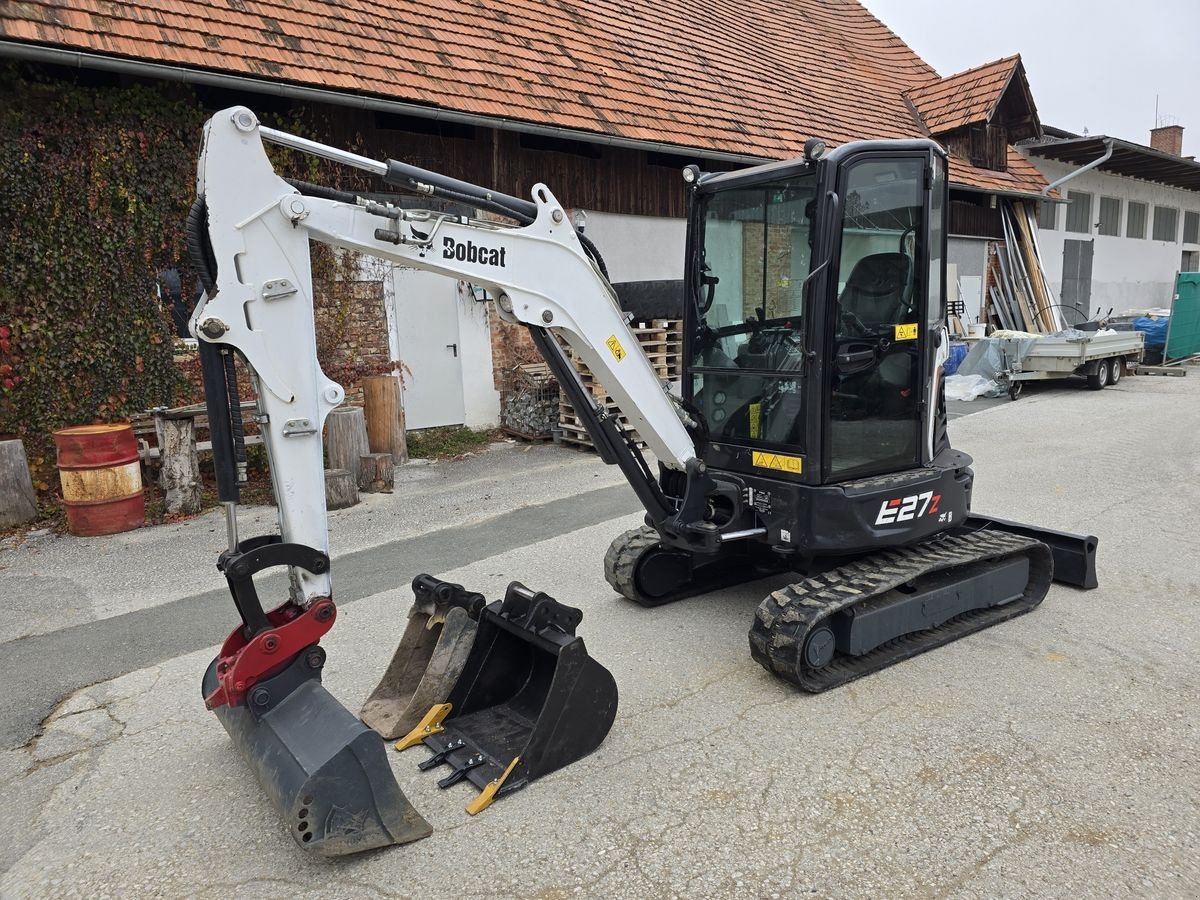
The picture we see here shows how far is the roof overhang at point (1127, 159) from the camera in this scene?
1883 cm

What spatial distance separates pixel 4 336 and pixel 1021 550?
27.6 feet

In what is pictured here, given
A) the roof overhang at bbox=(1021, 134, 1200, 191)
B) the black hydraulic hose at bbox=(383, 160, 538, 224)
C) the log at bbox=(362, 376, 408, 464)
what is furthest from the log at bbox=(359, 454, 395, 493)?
the roof overhang at bbox=(1021, 134, 1200, 191)

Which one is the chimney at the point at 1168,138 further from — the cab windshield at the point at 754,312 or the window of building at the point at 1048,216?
the cab windshield at the point at 754,312

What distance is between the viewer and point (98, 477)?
714 centimetres

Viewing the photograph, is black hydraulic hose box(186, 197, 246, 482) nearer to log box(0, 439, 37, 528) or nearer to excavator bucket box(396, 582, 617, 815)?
excavator bucket box(396, 582, 617, 815)

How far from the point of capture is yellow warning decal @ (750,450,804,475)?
14.3ft

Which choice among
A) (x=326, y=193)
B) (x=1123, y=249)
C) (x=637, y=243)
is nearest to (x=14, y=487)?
(x=326, y=193)

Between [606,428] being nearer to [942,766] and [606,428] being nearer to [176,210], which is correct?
[942,766]

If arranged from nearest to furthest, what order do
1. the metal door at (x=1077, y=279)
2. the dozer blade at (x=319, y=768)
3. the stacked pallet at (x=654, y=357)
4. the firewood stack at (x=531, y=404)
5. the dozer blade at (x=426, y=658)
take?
the dozer blade at (x=319, y=768) < the dozer blade at (x=426, y=658) < the stacked pallet at (x=654, y=357) < the firewood stack at (x=531, y=404) < the metal door at (x=1077, y=279)

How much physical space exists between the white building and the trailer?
4.82 metres

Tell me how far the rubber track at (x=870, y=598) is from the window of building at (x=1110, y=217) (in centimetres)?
2138

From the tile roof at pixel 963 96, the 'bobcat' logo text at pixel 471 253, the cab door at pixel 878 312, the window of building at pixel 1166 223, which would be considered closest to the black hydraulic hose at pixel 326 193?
the 'bobcat' logo text at pixel 471 253

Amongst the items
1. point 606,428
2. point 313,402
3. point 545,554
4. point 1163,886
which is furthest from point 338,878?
point 545,554

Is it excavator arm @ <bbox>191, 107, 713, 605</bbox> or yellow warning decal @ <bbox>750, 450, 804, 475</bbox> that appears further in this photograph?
yellow warning decal @ <bbox>750, 450, 804, 475</bbox>
